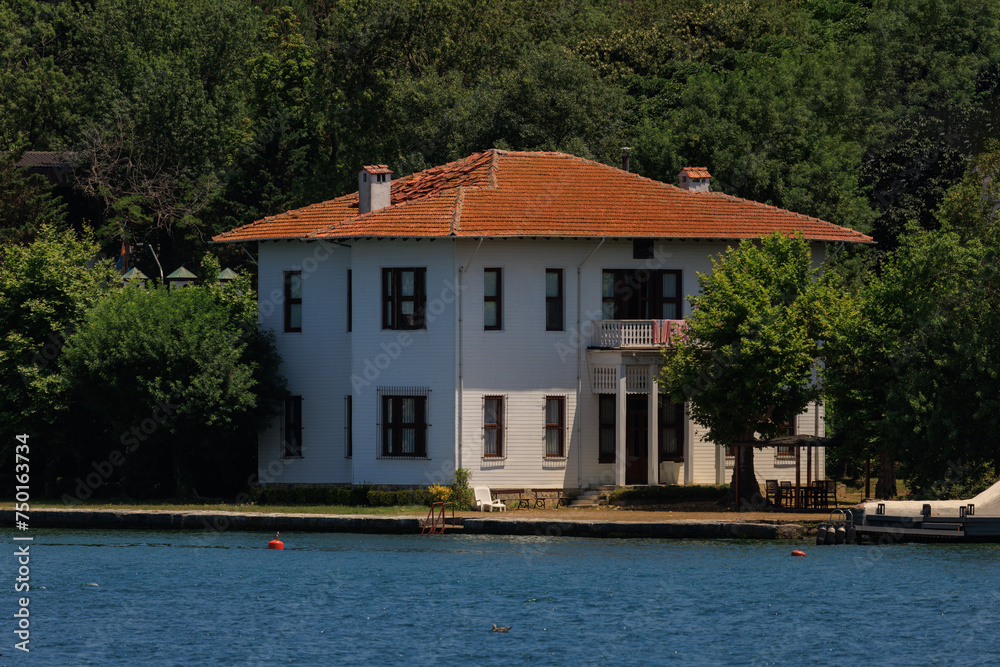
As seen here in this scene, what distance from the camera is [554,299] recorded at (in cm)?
5231

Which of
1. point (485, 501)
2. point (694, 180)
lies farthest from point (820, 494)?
point (694, 180)

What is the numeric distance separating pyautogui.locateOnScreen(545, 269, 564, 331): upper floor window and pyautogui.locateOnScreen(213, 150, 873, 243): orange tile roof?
5.75 ft

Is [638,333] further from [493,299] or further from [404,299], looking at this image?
[404,299]

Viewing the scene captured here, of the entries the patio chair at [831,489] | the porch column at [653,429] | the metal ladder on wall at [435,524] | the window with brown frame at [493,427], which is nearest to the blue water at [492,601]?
the metal ladder on wall at [435,524]

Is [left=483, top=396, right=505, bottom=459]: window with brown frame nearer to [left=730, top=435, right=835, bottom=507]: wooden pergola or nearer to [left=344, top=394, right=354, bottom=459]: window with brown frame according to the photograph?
[left=344, top=394, right=354, bottom=459]: window with brown frame

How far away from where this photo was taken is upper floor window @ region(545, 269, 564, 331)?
52.3 metres

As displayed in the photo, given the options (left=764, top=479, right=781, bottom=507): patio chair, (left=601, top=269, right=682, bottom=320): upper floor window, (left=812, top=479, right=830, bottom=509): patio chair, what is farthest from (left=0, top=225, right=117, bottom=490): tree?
(left=812, top=479, right=830, bottom=509): patio chair

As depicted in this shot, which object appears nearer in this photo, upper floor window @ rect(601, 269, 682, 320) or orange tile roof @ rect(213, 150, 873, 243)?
orange tile roof @ rect(213, 150, 873, 243)

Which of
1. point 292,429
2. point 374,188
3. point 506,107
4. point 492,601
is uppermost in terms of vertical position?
point 506,107

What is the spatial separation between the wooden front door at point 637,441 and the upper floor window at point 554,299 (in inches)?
126

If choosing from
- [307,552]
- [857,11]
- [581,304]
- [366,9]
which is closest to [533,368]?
[581,304]

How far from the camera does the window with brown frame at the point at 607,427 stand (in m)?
52.6

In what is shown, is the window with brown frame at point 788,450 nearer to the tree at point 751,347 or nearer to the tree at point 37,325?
the tree at point 751,347

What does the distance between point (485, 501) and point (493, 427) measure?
2.67 metres
